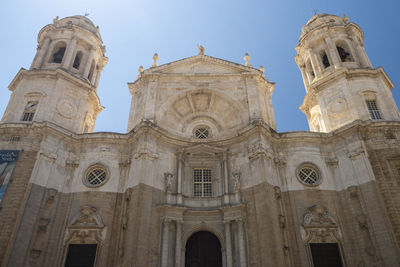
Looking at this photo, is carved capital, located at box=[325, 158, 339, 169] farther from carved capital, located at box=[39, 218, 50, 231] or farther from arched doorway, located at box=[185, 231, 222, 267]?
carved capital, located at box=[39, 218, 50, 231]

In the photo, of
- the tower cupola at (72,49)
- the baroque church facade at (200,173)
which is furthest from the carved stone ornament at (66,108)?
the tower cupola at (72,49)

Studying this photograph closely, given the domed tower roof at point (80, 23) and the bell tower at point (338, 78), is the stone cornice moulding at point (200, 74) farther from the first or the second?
the domed tower roof at point (80, 23)

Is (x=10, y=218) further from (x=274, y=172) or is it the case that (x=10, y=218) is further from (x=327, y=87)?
(x=327, y=87)

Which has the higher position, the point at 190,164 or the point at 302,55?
the point at 302,55

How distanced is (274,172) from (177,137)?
8008 millimetres

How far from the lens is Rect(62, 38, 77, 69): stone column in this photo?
93.5 ft

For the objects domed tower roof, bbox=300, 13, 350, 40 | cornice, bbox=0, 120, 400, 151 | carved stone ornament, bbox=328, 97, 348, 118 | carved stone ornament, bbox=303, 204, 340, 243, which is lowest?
carved stone ornament, bbox=303, 204, 340, 243

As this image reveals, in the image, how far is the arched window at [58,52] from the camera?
3041 centimetres

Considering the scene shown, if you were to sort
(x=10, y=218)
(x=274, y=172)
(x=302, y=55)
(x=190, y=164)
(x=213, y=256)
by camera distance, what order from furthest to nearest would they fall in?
(x=302, y=55) < (x=190, y=164) < (x=274, y=172) < (x=213, y=256) < (x=10, y=218)

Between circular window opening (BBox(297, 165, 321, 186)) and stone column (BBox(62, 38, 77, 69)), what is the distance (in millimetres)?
22498

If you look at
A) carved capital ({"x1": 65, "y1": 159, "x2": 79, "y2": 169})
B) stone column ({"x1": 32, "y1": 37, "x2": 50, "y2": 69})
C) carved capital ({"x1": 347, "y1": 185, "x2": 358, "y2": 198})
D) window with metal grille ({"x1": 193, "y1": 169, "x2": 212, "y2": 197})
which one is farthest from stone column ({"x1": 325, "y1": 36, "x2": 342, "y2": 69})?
stone column ({"x1": 32, "y1": 37, "x2": 50, "y2": 69})

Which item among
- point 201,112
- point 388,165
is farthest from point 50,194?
A: point 388,165

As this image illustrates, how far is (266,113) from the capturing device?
26078 millimetres

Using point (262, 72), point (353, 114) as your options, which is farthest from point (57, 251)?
point (353, 114)
